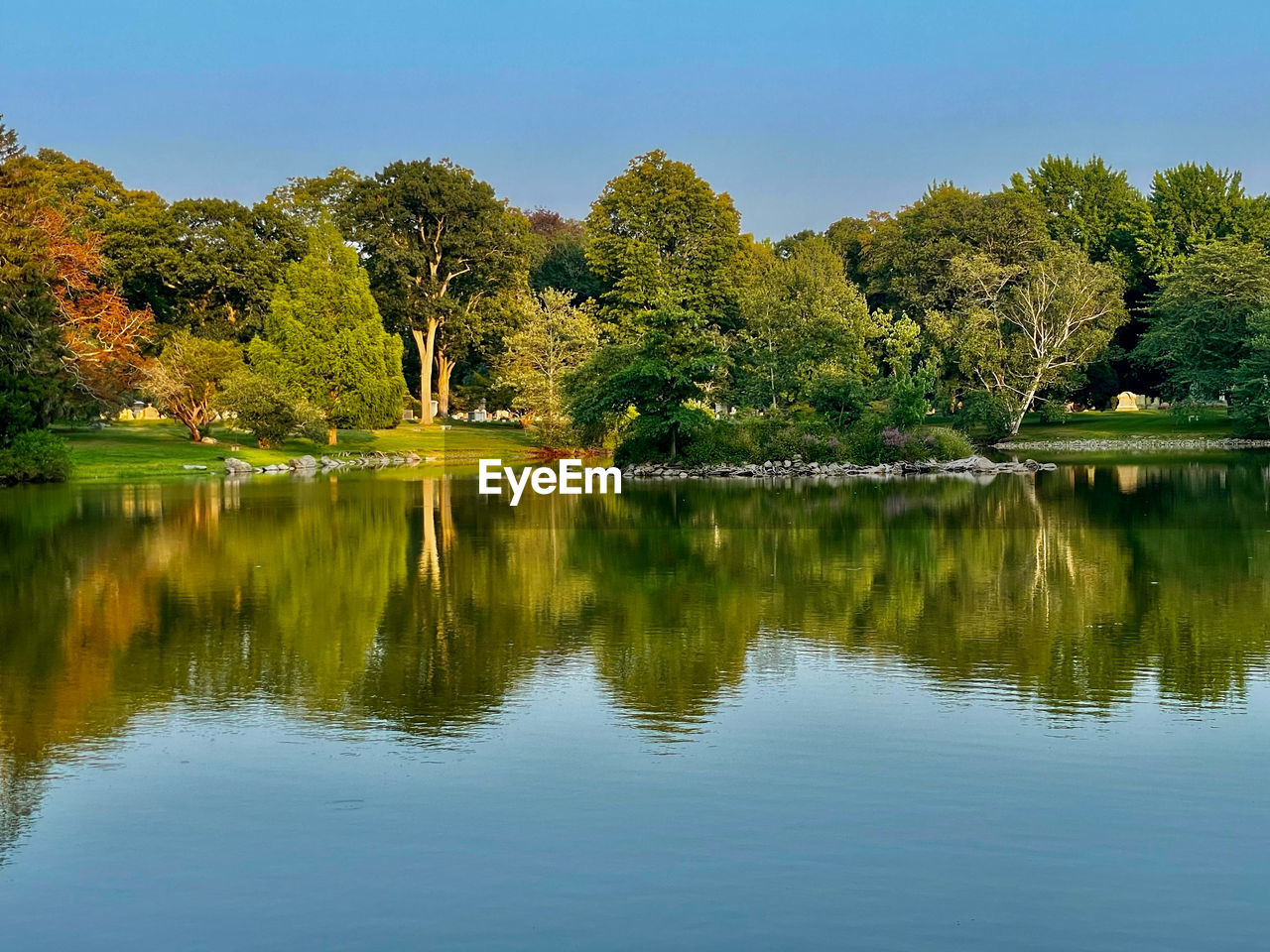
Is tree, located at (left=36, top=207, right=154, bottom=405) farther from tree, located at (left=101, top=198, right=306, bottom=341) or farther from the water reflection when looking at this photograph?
the water reflection

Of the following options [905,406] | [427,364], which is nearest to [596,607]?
[905,406]

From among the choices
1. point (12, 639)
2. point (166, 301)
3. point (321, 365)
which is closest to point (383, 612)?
point (12, 639)

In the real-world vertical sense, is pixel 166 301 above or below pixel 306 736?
above

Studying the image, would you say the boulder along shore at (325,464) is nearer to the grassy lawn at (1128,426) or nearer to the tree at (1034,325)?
the tree at (1034,325)

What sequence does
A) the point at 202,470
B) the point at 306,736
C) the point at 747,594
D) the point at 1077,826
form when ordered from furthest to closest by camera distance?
the point at 202,470 < the point at 747,594 < the point at 306,736 < the point at 1077,826

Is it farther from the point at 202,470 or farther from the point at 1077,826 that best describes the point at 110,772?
the point at 202,470

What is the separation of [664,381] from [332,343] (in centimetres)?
2133

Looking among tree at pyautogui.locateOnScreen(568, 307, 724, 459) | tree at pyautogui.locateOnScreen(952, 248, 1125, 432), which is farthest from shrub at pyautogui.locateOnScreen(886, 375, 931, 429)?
tree at pyautogui.locateOnScreen(952, 248, 1125, 432)

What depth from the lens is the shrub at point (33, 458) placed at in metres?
42.0

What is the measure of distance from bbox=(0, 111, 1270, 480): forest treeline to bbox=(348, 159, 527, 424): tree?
17 centimetres

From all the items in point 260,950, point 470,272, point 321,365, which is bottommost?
point 260,950

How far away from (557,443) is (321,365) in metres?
12.3

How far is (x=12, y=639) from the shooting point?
13719 millimetres

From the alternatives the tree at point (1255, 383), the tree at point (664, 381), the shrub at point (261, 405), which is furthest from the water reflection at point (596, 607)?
the tree at point (1255, 383)
